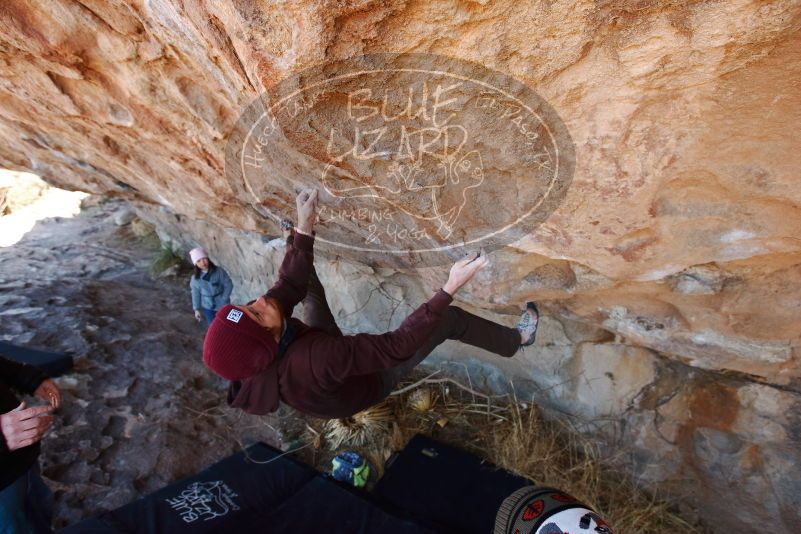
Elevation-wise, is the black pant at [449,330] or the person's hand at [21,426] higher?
the black pant at [449,330]

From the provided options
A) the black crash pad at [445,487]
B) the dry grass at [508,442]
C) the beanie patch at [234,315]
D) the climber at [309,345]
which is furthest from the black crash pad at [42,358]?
A: the beanie patch at [234,315]

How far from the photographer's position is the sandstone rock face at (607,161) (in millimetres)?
1097

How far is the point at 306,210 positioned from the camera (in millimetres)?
2096

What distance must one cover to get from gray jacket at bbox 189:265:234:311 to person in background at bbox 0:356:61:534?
1.92 m

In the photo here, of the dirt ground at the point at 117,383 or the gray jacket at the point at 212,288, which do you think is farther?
the gray jacket at the point at 212,288

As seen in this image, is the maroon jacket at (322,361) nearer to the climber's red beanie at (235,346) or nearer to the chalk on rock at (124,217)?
the climber's red beanie at (235,346)

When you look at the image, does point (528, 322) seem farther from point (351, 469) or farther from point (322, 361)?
point (351, 469)

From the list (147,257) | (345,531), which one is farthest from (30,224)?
(345,531)

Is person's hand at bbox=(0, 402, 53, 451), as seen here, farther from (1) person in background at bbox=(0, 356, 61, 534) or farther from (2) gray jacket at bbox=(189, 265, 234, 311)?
(2) gray jacket at bbox=(189, 265, 234, 311)

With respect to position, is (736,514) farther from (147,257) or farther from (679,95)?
(147,257)

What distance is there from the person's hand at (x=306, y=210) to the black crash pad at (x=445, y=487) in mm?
1581

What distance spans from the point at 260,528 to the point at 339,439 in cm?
87

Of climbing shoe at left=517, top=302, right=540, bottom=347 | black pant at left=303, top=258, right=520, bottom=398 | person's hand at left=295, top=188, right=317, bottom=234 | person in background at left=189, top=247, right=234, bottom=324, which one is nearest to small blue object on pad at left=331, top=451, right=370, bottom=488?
A: black pant at left=303, top=258, right=520, bottom=398

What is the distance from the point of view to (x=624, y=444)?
9.15 feet
